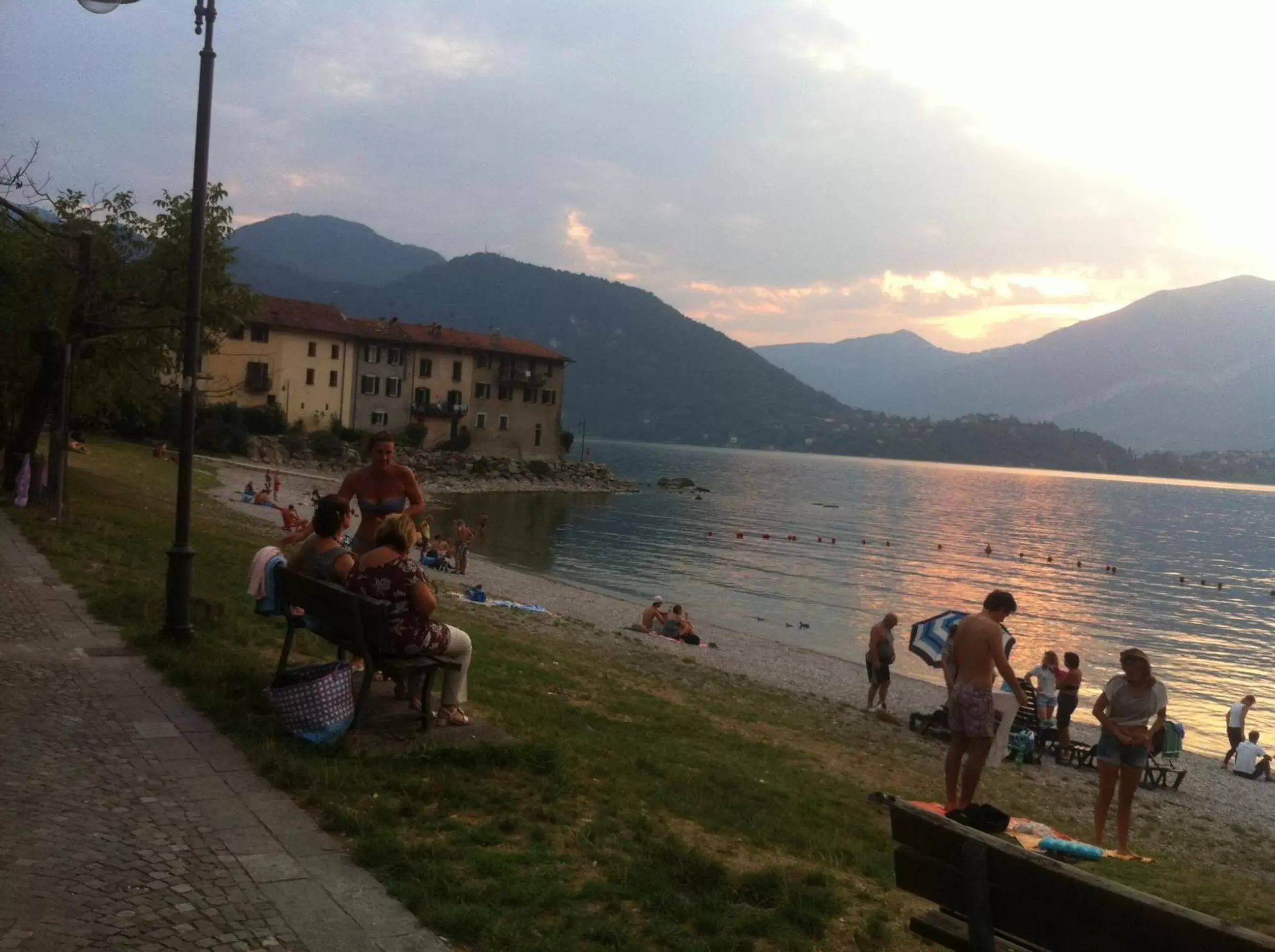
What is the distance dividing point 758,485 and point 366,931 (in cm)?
12108

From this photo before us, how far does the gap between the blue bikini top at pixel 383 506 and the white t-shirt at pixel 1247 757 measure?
17.6 meters

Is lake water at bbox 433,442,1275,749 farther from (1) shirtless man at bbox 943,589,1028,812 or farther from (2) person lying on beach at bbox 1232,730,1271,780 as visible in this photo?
(1) shirtless man at bbox 943,589,1028,812

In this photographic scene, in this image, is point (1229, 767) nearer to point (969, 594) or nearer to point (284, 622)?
point (284, 622)

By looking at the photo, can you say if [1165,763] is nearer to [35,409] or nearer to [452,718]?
[452,718]

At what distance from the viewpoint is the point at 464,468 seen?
80.2 metres

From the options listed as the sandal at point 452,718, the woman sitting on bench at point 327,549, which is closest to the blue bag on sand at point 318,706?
the sandal at point 452,718

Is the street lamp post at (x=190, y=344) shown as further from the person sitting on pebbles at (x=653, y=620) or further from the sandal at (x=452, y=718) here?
the person sitting on pebbles at (x=653, y=620)

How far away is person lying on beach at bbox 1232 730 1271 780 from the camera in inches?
739

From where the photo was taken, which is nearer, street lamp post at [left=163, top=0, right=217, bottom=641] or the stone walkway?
the stone walkway

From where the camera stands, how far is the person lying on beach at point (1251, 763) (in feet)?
61.6

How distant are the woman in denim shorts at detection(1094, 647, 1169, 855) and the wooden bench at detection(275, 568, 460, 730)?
567 centimetres

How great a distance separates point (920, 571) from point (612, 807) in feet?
158

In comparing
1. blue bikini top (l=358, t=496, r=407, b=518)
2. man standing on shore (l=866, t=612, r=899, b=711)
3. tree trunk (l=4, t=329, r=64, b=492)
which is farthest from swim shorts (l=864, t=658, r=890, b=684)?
tree trunk (l=4, t=329, r=64, b=492)

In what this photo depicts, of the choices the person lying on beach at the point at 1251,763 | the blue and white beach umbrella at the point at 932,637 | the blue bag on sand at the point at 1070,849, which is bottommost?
the person lying on beach at the point at 1251,763
